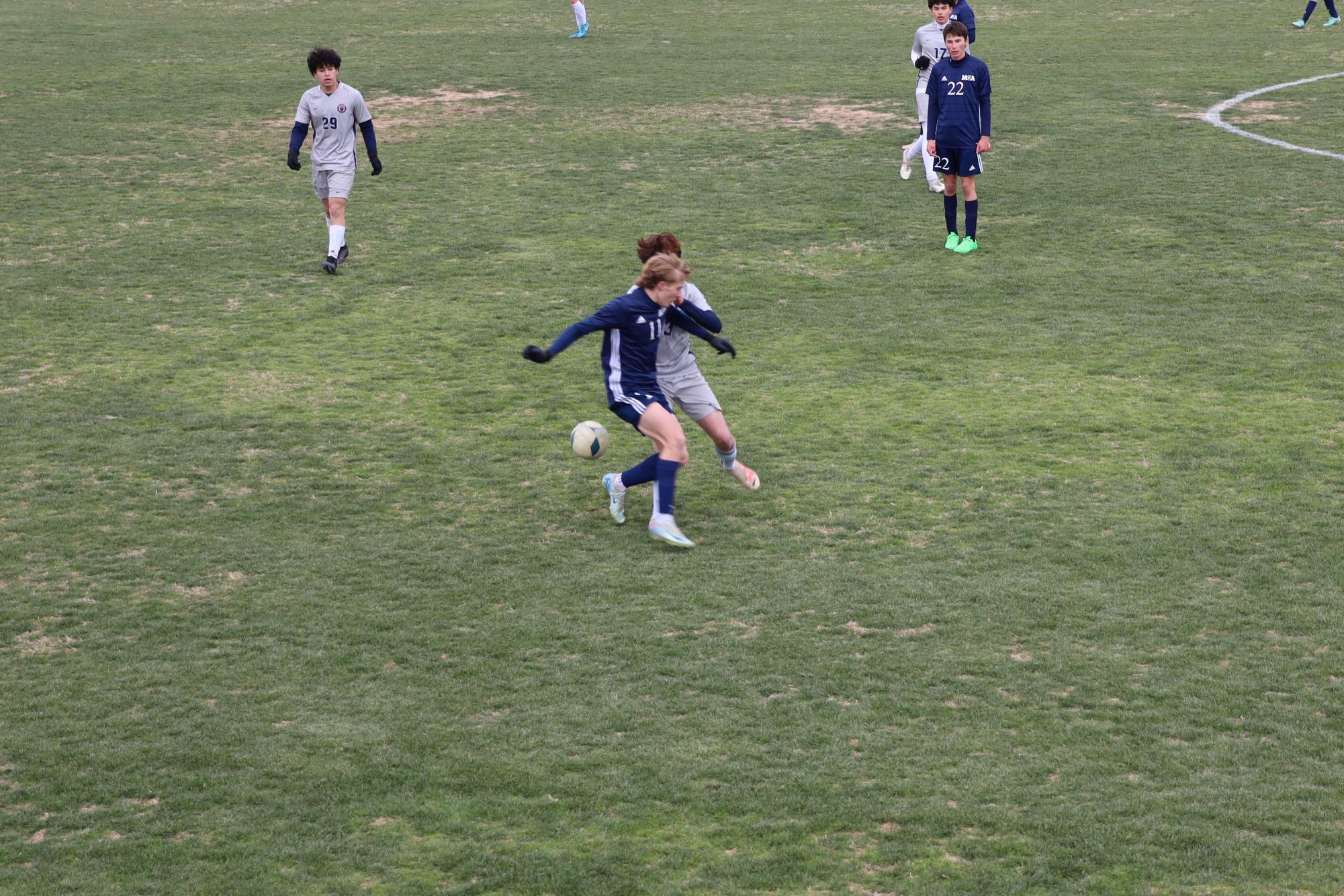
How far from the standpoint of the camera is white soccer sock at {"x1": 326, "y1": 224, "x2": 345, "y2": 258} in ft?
43.3

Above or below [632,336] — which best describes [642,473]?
below

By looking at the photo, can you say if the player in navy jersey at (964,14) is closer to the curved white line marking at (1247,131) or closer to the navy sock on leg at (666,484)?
the curved white line marking at (1247,131)

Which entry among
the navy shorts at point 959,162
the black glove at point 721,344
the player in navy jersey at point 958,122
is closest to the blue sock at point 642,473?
the black glove at point 721,344

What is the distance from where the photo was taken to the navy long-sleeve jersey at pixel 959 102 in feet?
42.5

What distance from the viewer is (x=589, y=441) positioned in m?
8.59

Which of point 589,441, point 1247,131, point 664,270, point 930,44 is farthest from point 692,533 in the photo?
point 1247,131

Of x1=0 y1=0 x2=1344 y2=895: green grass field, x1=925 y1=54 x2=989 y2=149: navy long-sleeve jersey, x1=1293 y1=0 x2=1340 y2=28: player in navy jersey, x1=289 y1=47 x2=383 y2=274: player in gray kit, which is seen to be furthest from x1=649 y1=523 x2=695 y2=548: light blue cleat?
x1=1293 y1=0 x2=1340 y2=28: player in navy jersey

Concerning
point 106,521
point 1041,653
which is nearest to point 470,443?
point 106,521

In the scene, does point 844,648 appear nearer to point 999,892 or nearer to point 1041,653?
point 1041,653

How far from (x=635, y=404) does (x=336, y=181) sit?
245 inches

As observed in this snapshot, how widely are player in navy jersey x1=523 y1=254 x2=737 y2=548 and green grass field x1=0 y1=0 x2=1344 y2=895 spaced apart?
0.99 feet

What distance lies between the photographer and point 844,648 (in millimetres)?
6758

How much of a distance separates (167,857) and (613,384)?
3.75 m

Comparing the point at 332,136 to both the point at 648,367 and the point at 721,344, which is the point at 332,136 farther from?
the point at 721,344
